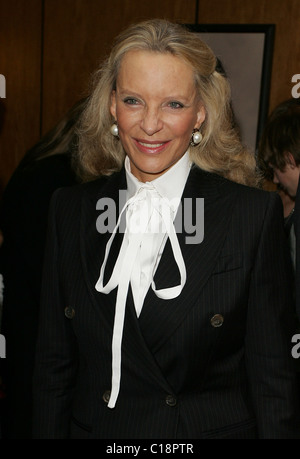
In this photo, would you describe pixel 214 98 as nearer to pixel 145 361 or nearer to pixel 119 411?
pixel 145 361

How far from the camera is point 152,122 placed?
1737mm

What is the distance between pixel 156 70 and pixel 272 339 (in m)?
0.79

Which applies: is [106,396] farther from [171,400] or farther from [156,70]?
[156,70]

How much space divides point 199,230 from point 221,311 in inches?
9.7

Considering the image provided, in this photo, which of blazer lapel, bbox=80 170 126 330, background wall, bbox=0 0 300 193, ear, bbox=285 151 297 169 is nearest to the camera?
blazer lapel, bbox=80 170 126 330

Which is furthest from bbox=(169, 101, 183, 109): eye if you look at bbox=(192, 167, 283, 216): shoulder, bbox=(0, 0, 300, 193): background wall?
bbox=(0, 0, 300, 193): background wall

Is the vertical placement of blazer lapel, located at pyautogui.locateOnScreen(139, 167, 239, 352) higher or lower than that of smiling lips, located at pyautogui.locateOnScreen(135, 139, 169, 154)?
lower

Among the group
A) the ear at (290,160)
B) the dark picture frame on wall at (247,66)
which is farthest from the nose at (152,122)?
the dark picture frame on wall at (247,66)

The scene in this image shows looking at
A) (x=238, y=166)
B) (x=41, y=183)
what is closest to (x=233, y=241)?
(x=238, y=166)

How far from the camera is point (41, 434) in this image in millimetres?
1934

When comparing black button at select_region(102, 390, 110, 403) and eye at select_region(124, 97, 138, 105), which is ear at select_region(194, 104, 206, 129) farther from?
black button at select_region(102, 390, 110, 403)

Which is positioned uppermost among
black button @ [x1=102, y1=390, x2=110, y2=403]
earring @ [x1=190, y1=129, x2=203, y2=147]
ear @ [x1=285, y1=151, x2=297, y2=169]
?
earring @ [x1=190, y1=129, x2=203, y2=147]

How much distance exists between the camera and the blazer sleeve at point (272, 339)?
1.76 meters

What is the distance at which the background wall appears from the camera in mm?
4414
